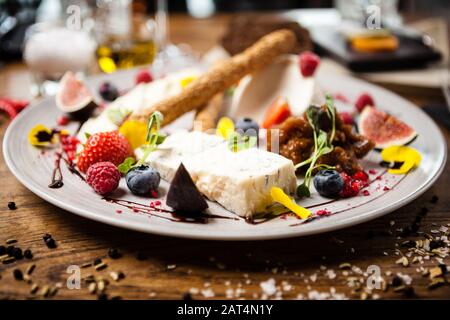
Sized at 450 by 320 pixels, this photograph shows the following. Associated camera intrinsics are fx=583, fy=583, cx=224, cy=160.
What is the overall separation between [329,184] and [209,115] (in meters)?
1.00

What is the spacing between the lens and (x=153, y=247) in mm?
1879

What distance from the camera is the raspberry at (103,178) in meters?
2.08

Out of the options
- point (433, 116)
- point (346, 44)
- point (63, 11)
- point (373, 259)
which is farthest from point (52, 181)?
point (346, 44)

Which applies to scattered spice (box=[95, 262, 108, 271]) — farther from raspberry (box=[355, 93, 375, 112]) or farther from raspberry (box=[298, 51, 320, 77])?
raspberry (box=[355, 93, 375, 112])

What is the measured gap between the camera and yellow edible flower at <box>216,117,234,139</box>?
104 inches

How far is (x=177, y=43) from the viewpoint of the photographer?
478 cm

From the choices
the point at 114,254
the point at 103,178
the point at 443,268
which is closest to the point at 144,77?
the point at 103,178

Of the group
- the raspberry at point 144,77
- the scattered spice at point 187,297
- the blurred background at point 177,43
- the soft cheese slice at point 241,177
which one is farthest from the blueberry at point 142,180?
the blurred background at point 177,43

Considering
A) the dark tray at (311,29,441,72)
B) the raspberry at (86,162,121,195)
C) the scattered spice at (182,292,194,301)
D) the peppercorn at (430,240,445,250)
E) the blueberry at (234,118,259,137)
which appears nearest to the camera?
the scattered spice at (182,292,194,301)

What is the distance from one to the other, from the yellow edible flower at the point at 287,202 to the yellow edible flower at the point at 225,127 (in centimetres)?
63

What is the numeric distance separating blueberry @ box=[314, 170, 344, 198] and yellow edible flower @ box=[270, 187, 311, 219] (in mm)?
138

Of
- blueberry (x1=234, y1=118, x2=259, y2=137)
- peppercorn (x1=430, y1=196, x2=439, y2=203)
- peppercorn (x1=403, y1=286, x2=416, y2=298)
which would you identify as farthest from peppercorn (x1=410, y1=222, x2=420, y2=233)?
blueberry (x1=234, y1=118, x2=259, y2=137)

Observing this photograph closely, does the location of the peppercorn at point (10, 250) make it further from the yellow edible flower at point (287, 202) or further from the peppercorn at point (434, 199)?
the peppercorn at point (434, 199)

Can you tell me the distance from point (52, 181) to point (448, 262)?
141cm
